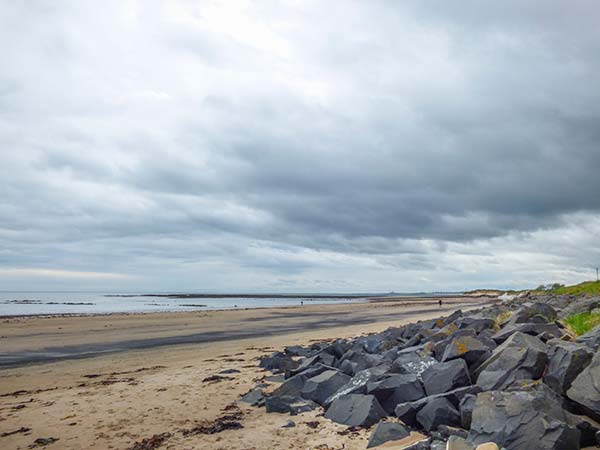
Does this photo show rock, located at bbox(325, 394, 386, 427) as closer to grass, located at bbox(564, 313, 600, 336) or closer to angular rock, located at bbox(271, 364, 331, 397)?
angular rock, located at bbox(271, 364, 331, 397)

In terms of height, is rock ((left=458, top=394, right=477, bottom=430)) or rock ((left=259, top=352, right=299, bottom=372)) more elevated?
rock ((left=458, top=394, right=477, bottom=430))

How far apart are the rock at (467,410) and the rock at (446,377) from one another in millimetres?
952

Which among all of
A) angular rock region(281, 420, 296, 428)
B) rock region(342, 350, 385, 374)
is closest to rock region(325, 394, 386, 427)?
angular rock region(281, 420, 296, 428)

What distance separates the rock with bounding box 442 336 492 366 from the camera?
761 cm

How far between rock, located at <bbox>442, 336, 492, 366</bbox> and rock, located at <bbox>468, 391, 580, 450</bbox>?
2.54 meters

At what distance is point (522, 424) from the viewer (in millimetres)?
4586

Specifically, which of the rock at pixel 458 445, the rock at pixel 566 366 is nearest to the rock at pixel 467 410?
the rock at pixel 566 366

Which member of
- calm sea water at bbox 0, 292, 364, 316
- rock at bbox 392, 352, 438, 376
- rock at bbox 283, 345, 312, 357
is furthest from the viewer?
calm sea water at bbox 0, 292, 364, 316

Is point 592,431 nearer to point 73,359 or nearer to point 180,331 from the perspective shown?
point 73,359

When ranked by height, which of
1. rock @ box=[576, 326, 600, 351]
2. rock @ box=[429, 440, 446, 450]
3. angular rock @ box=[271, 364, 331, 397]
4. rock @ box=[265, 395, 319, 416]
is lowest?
rock @ box=[265, 395, 319, 416]

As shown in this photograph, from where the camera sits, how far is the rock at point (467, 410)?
5.68 metres

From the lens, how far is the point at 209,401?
8.84 meters

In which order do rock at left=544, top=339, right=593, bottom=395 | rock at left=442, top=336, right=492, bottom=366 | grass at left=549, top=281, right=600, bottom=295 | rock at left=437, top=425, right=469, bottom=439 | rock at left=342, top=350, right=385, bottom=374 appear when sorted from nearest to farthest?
rock at left=437, top=425, right=469, bottom=439, rock at left=544, top=339, right=593, bottom=395, rock at left=442, top=336, right=492, bottom=366, rock at left=342, top=350, right=385, bottom=374, grass at left=549, top=281, right=600, bottom=295

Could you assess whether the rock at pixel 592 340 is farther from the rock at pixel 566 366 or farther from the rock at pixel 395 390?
the rock at pixel 395 390
